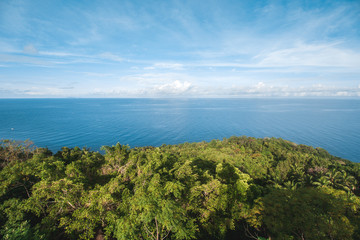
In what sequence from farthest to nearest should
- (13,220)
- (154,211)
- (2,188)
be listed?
(2,188)
(13,220)
(154,211)

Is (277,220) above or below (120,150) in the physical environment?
below

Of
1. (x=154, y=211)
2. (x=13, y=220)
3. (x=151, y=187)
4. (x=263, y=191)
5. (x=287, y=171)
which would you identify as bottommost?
(x=287, y=171)

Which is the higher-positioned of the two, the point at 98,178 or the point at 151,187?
the point at 151,187

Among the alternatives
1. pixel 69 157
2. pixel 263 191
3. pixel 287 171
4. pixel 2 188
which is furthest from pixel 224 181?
pixel 287 171

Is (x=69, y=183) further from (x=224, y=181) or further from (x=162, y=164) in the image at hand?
(x=224, y=181)

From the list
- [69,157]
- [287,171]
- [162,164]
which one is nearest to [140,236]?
[162,164]

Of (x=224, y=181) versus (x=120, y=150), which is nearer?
(x=224, y=181)

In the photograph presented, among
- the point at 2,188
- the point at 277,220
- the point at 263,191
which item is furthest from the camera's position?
the point at 263,191

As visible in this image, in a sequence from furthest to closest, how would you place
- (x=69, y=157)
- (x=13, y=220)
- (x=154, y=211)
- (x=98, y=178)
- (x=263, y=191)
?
(x=69, y=157)
(x=263, y=191)
(x=98, y=178)
(x=13, y=220)
(x=154, y=211)

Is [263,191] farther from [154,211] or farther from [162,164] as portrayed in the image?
[154,211]
